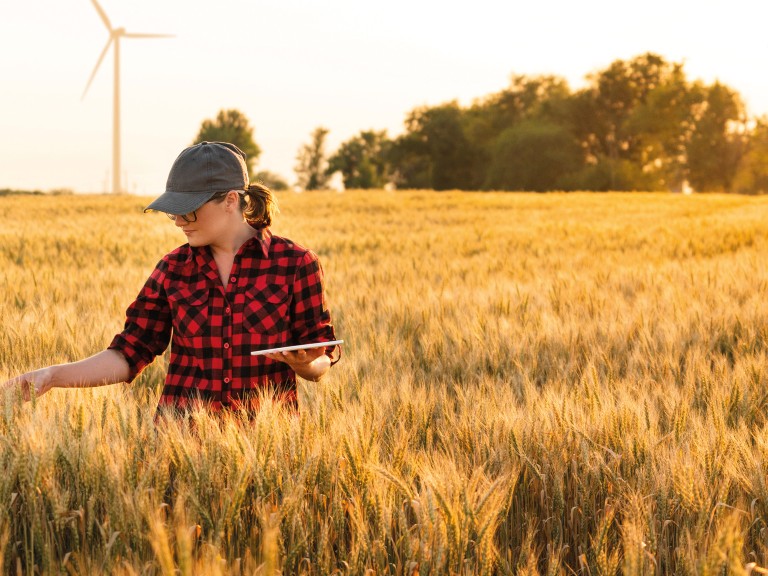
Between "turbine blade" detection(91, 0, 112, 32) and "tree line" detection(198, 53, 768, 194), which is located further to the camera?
"tree line" detection(198, 53, 768, 194)

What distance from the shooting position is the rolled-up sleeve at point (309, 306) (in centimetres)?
242

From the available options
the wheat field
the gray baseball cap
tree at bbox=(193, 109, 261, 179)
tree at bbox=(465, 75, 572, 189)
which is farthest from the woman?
tree at bbox=(193, 109, 261, 179)

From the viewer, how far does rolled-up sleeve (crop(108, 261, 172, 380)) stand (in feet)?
7.88

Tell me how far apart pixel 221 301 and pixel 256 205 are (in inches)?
12.4

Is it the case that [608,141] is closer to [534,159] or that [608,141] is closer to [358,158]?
[534,159]

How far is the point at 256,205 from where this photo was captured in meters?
2.39

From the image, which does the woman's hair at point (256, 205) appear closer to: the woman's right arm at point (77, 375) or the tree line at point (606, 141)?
the woman's right arm at point (77, 375)

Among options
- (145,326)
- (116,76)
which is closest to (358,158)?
(116,76)

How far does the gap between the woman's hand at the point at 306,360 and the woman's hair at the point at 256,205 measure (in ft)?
1.52

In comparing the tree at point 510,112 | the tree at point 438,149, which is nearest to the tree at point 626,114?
the tree at point 510,112

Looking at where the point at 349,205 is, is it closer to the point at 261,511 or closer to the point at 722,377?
the point at 722,377

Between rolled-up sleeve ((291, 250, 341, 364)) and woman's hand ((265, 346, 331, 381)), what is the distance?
169mm

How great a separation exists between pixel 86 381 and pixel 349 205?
1851cm

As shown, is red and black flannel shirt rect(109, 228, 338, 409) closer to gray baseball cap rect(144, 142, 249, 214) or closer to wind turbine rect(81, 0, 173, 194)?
gray baseball cap rect(144, 142, 249, 214)
